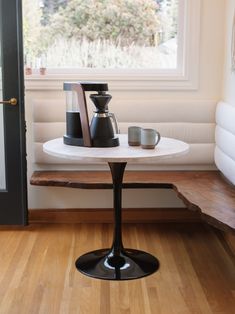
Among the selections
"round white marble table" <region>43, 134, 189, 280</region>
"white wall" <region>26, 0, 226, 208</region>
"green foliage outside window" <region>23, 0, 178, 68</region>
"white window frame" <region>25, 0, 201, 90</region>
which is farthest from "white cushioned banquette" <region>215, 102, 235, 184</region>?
"green foliage outside window" <region>23, 0, 178, 68</region>

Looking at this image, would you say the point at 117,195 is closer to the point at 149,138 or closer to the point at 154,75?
the point at 149,138

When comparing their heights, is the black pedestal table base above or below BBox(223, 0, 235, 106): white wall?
below

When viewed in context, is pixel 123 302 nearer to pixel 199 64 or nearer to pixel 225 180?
pixel 225 180

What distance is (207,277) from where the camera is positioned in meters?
2.80

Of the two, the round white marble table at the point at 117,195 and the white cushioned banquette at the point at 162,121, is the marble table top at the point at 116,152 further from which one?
the white cushioned banquette at the point at 162,121

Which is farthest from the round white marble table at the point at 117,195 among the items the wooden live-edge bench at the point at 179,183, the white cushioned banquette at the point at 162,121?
the white cushioned banquette at the point at 162,121

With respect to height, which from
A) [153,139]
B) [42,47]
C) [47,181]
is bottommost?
[47,181]

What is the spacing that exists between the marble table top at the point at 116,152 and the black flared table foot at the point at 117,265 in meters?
0.74

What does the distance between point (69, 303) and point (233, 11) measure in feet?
7.44

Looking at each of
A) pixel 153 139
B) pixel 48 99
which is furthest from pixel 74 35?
pixel 153 139

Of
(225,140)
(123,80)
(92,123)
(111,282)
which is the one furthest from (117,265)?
(123,80)

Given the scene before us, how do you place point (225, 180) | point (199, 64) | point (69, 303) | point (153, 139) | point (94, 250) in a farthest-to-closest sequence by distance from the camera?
point (199, 64) → point (225, 180) → point (94, 250) → point (153, 139) → point (69, 303)

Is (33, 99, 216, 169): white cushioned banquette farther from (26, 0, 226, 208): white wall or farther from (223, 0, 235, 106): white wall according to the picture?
(223, 0, 235, 106): white wall

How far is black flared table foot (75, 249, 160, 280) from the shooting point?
2.79 m
